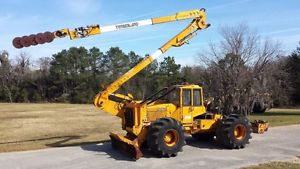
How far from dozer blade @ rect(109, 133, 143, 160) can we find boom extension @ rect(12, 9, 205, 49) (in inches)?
154

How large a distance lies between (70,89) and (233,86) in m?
62.4

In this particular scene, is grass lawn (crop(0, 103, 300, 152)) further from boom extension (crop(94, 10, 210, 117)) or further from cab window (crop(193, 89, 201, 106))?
cab window (crop(193, 89, 201, 106))

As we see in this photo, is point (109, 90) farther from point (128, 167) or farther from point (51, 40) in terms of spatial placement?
point (128, 167)

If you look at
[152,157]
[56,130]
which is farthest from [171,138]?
[56,130]

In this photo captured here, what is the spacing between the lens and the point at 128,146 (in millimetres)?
15086

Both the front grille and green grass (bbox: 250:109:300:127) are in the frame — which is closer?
the front grille

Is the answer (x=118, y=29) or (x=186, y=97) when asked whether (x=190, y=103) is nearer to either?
(x=186, y=97)

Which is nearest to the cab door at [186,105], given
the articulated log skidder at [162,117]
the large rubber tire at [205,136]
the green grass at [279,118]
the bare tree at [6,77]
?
the articulated log skidder at [162,117]

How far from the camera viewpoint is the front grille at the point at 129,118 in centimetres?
1605

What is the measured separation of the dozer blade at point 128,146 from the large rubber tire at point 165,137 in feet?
1.77

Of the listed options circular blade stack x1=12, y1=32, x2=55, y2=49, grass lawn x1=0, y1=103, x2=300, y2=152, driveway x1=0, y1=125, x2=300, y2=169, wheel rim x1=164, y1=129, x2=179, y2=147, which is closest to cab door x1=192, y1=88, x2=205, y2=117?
driveway x1=0, y1=125, x2=300, y2=169

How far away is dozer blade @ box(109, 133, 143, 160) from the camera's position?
1440cm

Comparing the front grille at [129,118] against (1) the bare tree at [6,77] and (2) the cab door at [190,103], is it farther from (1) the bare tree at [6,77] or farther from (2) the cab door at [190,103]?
(1) the bare tree at [6,77]

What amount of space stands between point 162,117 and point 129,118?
1180mm
